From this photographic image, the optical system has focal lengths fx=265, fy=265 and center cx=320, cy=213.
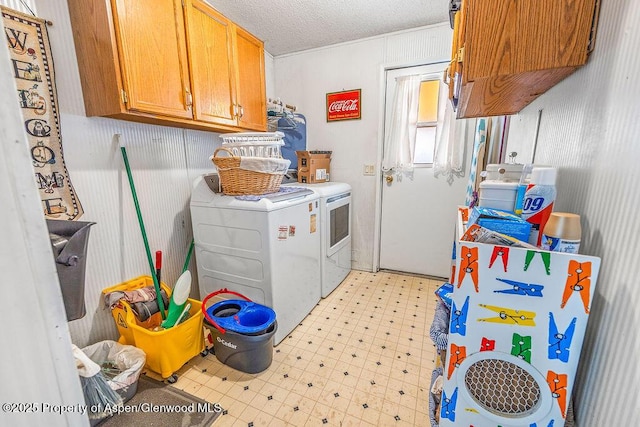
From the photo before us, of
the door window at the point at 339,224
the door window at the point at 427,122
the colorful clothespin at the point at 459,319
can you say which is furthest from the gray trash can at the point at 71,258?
the door window at the point at 427,122

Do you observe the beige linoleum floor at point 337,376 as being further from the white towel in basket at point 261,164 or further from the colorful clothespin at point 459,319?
the white towel in basket at point 261,164

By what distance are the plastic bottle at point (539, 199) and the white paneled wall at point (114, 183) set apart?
2.00m

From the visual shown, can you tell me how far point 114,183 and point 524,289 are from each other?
200 centimetres

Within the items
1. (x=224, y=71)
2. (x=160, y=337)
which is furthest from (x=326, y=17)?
(x=160, y=337)

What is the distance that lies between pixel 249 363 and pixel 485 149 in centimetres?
224

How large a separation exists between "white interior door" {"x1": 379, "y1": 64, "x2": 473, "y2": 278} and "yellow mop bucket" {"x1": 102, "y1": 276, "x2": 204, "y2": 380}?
6.58 ft

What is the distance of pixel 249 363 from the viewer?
1.54 m

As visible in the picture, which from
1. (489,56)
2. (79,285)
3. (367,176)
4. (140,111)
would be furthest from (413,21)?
(79,285)

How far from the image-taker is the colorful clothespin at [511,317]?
25.4 inches

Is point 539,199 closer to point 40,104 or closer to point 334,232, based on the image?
point 334,232

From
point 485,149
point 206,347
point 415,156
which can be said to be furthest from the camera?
point 415,156

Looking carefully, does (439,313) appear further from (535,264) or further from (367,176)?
(367,176)

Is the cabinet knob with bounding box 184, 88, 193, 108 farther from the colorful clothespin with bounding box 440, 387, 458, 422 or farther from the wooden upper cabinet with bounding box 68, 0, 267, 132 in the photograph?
the colorful clothespin with bounding box 440, 387, 458, 422

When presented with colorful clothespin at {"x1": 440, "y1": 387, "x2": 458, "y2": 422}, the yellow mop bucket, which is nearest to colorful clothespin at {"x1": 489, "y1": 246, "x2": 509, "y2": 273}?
colorful clothespin at {"x1": 440, "y1": 387, "x2": 458, "y2": 422}
